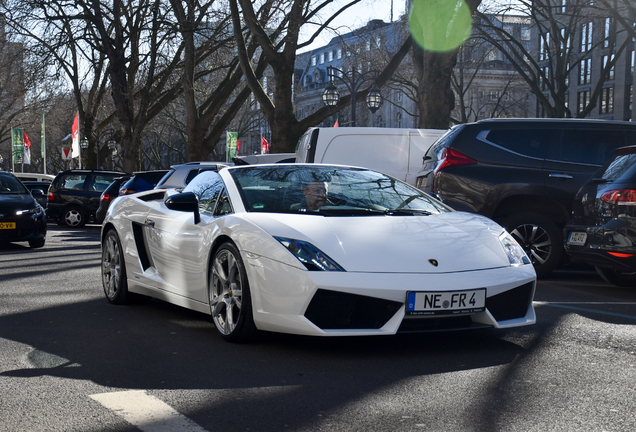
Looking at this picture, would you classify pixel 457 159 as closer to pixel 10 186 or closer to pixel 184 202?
pixel 184 202

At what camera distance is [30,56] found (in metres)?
29.2

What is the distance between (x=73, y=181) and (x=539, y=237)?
17.4 m

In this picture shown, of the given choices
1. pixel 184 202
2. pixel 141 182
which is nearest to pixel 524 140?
pixel 184 202

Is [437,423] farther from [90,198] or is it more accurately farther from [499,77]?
[499,77]

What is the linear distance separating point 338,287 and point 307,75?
115 meters

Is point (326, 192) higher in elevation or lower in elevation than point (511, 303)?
higher

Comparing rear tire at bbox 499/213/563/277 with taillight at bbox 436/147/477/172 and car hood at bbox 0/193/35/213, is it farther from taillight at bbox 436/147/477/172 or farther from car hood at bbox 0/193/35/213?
car hood at bbox 0/193/35/213

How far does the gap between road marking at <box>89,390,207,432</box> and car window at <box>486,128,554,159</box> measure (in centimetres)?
654

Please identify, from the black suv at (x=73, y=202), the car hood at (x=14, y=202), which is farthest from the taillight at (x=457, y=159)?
the black suv at (x=73, y=202)

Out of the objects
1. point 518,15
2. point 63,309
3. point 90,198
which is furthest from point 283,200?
point 518,15

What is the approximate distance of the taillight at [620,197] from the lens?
7.63 metres

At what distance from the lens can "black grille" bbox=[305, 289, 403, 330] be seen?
491 centimetres

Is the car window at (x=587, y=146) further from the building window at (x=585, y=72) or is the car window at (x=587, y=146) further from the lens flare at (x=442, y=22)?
A: the building window at (x=585, y=72)

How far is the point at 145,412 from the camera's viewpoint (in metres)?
3.82
